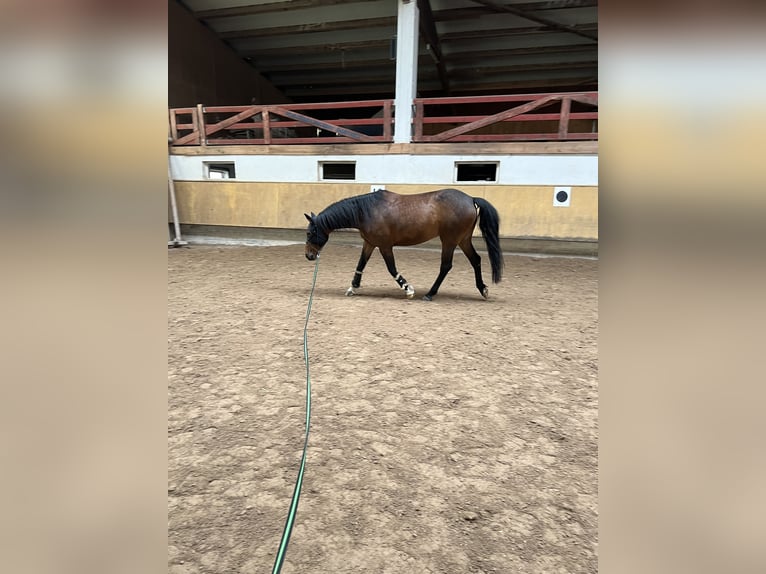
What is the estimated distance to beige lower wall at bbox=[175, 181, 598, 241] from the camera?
6082mm

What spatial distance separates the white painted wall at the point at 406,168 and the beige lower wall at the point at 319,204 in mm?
125

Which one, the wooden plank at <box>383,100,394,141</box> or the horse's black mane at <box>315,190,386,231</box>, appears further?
the wooden plank at <box>383,100,394,141</box>

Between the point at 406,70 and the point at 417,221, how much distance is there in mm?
4426

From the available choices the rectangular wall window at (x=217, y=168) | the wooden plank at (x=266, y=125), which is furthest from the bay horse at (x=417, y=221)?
the rectangular wall window at (x=217, y=168)

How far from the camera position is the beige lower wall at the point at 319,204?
608 centimetres

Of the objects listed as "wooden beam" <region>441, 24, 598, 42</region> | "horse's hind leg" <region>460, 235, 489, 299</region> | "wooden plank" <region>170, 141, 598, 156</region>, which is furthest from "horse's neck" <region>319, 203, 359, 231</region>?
"wooden beam" <region>441, 24, 598, 42</region>

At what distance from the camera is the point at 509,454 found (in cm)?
136

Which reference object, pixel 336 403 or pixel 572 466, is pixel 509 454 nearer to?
pixel 572 466

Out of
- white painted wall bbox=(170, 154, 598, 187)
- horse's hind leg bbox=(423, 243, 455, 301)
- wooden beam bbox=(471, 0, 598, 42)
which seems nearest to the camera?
horse's hind leg bbox=(423, 243, 455, 301)

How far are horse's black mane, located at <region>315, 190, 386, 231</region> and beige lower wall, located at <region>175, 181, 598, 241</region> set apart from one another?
10.3 ft

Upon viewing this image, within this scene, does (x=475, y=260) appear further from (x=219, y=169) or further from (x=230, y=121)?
(x=219, y=169)

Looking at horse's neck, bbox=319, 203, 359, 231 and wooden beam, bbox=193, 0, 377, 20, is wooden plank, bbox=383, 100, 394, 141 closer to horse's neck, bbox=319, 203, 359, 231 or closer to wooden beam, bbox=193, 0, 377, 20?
wooden beam, bbox=193, 0, 377, 20
